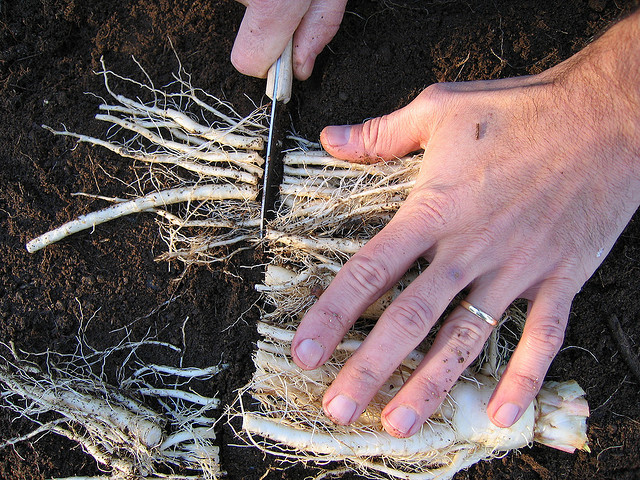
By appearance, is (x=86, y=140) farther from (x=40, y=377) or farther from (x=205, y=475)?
(x=205, y=475)

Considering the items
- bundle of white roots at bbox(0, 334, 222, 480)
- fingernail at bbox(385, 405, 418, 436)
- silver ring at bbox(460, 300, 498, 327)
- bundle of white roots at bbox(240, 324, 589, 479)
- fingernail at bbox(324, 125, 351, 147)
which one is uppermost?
fingernail at bbox(324, 125, 351, 147)

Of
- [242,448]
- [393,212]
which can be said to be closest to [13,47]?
[393,212]

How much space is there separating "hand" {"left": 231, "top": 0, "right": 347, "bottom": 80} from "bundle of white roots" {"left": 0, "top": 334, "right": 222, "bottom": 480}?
1.03 meters

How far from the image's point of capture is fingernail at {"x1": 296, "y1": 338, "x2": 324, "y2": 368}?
116cm

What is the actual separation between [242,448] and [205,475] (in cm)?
14

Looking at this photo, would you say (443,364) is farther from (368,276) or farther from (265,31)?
(265,31)

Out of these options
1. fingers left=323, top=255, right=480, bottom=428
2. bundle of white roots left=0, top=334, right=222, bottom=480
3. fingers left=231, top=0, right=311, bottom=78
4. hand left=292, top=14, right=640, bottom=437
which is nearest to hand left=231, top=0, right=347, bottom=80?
fingers left=231, top=0, right=311, bottom=78

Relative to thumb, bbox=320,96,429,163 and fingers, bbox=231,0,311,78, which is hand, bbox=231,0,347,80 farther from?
thumb, bbox=320,96,429,163

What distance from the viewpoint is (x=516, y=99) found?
1.31m

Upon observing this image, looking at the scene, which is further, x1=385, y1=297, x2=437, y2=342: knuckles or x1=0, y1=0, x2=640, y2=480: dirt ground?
x1=0, y1=0, x2=640, y2=480: dirt ground

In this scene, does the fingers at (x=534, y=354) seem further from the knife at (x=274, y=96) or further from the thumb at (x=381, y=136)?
the knife at (x=274, y=96)

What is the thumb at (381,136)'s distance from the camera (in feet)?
4.58

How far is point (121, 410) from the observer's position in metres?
1.49

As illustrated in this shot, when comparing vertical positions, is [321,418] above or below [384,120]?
below
